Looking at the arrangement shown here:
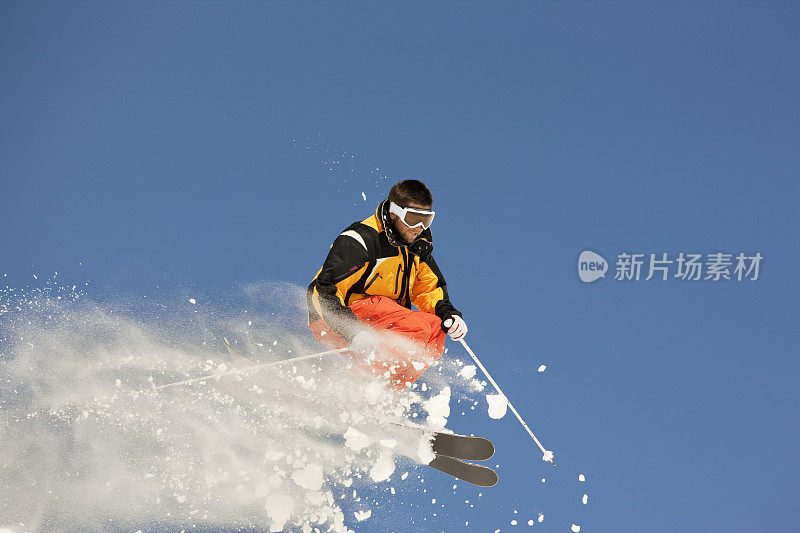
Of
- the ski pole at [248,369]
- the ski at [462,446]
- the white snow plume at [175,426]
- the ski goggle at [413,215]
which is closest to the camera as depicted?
the ski goggle at [413,215]

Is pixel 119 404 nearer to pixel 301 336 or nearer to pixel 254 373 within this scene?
pixel 254 373

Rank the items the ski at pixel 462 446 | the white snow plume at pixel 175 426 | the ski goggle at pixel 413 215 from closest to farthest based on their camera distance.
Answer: the ski goggle at pixel 413 215
the ski at pixel 462 446
the white snow plume at pixel 175 426

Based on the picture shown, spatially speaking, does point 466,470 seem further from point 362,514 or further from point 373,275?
point 373,275

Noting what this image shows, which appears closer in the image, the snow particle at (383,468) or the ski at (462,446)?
the ski at (462,446)

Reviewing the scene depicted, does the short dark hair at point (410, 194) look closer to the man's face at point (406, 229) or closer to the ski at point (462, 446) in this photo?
the man's face at point (406, 229)

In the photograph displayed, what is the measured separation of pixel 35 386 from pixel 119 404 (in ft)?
1.26

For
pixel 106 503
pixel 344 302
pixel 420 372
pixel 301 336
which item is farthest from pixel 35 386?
pixel 420 372

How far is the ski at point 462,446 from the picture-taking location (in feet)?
7.70

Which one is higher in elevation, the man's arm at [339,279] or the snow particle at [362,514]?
the man's arm at [339,279]

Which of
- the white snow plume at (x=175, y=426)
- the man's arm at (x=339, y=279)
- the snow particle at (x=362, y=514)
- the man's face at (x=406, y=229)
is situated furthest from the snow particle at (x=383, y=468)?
the man's face at (x=406, y=229)

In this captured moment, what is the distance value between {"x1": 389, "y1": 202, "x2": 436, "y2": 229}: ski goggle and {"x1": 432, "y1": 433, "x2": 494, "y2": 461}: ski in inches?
32.4

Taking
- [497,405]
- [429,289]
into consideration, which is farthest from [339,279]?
[497,405]

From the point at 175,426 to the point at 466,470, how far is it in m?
1.18

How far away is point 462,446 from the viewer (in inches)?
93.7
